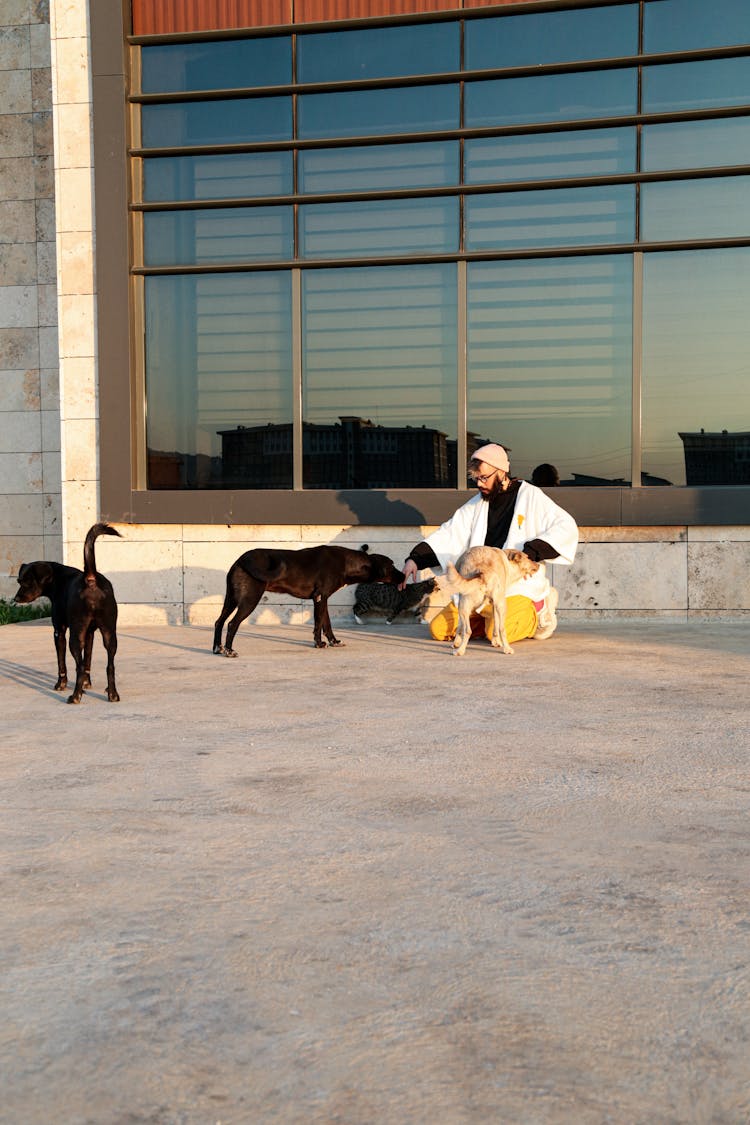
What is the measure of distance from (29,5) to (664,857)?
14.5m

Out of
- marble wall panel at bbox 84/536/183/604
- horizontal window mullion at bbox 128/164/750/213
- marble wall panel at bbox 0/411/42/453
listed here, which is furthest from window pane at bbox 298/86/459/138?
marble wall panel at bbox 0/411/42/453

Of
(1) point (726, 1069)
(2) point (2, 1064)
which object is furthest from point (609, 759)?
(2) point (2, 1064)

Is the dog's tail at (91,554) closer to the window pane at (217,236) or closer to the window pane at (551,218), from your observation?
the window pane at (217,236)

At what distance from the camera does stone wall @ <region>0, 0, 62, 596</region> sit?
14359mm

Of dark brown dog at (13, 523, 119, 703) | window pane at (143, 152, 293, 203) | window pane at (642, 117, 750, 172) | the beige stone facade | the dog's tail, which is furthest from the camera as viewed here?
window pane at (143, 152, 293, 203)

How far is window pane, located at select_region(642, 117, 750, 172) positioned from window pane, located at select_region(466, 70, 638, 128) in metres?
0.38

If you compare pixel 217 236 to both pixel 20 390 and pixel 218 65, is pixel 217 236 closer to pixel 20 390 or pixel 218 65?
pixel 218 65

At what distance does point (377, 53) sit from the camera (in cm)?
1069

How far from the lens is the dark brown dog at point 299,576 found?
845 centimetres

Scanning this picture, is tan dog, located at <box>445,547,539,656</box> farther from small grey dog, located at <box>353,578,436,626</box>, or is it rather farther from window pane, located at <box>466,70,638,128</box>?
window pane, located at <box>466,70,638,128</box>

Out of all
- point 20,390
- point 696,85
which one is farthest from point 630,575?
point 20,390

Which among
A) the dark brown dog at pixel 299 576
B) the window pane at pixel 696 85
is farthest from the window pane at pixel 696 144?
the dark brown dog at pixel 299 576

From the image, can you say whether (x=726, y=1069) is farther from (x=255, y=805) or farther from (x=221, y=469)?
(x=221, y=469)

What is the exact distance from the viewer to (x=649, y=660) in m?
8.02
